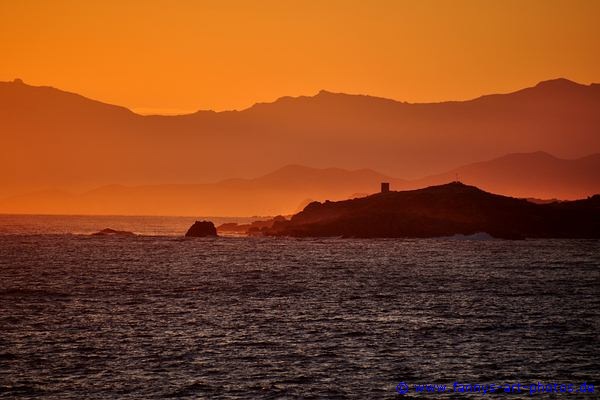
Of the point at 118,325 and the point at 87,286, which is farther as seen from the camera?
the point at 87,286

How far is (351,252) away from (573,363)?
422 ft

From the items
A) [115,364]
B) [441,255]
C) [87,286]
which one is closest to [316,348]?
[115,364]

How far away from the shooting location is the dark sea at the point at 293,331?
50156 mm

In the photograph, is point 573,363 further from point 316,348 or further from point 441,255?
point 441,255

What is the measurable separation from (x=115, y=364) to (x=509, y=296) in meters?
52.7

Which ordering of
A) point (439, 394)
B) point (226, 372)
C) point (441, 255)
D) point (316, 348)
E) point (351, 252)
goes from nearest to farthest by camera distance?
point (439, 394) → point (226, 372) → point (316, 348) → point (441, 255) → point (351, 252)

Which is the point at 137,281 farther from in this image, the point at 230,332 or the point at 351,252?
the point at 351,252

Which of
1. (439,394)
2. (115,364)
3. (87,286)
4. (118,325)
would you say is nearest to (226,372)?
(115,364)

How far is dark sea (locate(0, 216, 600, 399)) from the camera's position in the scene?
5016 cm

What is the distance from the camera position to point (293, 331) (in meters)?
68.3

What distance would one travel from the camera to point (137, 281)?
11512 centimetres

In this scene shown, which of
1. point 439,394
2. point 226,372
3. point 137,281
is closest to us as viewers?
point 439,394

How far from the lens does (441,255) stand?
17075 cm

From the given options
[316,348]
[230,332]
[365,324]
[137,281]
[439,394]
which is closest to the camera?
[439,394]
